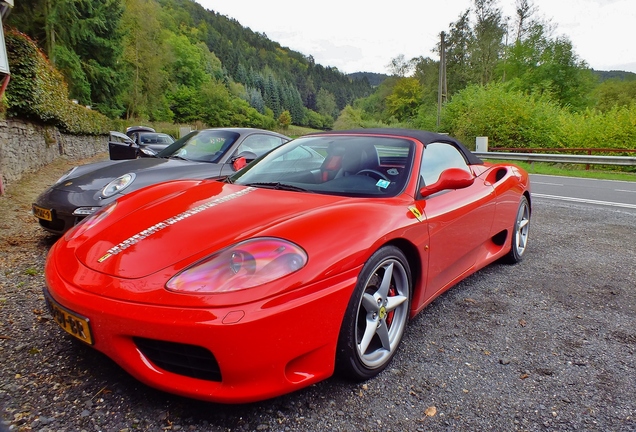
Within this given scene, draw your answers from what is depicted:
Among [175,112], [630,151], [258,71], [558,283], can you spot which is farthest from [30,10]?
[258,71]

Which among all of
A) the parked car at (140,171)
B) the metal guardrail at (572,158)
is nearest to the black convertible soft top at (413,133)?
the parked car at (140,171)

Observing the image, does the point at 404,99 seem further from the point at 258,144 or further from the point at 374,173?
the point at 374,173

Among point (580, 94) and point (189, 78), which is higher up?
point (189, 78)

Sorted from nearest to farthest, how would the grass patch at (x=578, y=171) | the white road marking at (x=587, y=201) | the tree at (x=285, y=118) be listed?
the white road marking at (x=587, y=201) < the grass patch at (x=578, y=171) < the tree at (x=285, y=118)

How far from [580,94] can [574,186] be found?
25.0m

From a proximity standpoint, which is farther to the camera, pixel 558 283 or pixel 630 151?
pixel 630 151

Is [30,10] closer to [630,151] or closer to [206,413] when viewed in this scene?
[206,413]

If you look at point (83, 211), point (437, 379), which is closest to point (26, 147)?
point (83, 211)

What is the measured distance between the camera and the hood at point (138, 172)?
3.58 metres

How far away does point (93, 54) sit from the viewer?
2398 cm

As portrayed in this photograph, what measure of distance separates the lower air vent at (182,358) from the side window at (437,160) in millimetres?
1593

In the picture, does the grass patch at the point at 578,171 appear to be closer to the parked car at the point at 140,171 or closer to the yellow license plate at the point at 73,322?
the parked car at the point at 140,171

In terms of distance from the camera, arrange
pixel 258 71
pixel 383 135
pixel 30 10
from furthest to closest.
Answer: pixel 258 71 < pixel 30 10 < pixel 383 135

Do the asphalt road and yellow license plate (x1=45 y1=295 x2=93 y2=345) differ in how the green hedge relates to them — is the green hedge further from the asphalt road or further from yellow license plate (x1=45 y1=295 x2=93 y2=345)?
the asphalt road
